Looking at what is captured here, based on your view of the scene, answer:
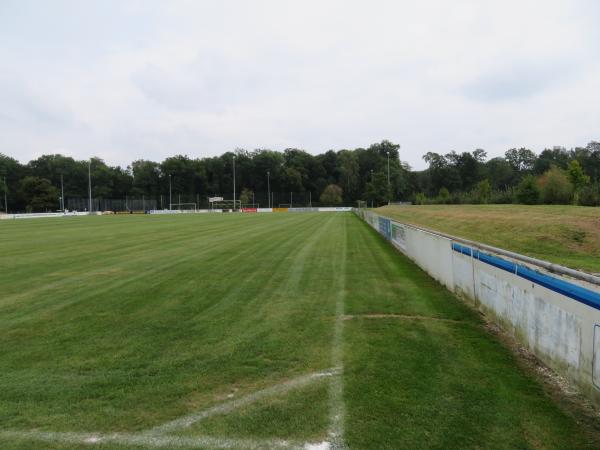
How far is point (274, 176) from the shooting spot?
13438 cm

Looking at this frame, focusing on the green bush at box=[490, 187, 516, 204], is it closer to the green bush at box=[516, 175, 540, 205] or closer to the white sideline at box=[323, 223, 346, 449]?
the green bush at box=[516, 175, 540, 205]

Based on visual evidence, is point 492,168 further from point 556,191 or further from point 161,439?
point 161,439

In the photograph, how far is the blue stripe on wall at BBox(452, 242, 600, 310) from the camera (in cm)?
380

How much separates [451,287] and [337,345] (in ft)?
13.9

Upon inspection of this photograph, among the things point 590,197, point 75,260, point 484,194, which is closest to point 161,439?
point 75,260

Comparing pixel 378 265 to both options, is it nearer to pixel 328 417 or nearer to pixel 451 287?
pixel 451 287

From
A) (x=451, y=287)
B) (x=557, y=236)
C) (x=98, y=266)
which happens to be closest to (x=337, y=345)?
(x=451, y=287)

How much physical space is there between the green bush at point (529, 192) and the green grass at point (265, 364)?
43125 millimetres

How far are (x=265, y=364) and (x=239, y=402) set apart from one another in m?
0.91

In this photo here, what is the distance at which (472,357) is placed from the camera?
5.01m

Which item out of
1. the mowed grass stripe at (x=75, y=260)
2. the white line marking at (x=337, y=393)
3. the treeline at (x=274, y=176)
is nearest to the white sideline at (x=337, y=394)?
the white line marking at (x=337, y=393)

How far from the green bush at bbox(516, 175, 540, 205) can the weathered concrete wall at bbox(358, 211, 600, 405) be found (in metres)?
43.9

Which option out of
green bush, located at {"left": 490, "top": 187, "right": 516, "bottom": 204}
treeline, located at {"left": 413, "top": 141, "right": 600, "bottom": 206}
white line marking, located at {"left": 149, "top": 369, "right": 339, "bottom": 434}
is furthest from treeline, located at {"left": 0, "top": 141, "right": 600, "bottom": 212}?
white line marking, located at {"left": 149, "top": 369, "right": 339, "bottom": 434}

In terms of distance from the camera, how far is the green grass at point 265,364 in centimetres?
343
